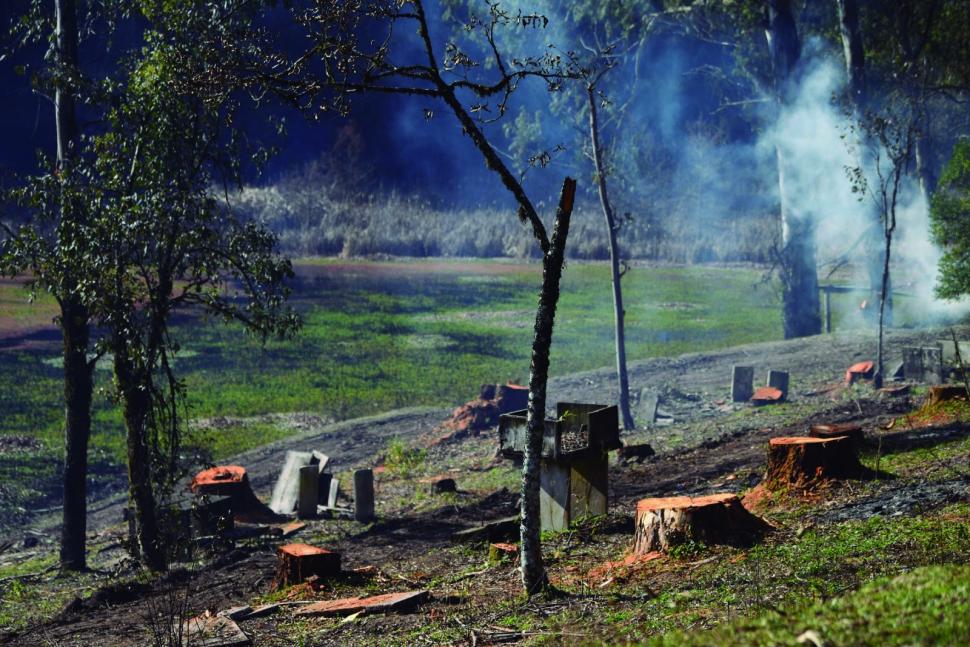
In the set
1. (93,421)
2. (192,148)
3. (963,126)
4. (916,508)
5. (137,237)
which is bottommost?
(93,421)

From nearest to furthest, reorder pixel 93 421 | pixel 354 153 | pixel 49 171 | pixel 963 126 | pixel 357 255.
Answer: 1. pixel 49 171
2. pixel 93 421
3. pixel 963 126
4. pixel 357 255
5. pixel 354 153

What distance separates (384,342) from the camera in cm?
3509

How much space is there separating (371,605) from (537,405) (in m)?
2.16

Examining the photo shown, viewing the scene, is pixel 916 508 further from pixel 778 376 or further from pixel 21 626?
pixel 778 376

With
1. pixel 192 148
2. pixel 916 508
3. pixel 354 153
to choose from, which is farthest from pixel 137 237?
pixel 354 153

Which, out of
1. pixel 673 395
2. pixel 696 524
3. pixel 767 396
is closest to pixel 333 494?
pixel 696 524

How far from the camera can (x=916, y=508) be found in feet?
29.8

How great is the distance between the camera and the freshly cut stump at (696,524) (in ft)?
29.4

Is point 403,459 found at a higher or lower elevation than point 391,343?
lower

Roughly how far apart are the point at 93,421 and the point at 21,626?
14195 mm

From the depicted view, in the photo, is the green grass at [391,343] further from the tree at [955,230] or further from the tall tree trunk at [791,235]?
the tree at [955,230]

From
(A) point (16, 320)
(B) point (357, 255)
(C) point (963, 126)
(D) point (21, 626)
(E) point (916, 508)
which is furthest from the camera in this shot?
(B) point (357, 255)

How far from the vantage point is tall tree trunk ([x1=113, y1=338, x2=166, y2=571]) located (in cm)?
1363

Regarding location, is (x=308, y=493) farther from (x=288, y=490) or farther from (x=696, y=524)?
(x=696, y=524)
